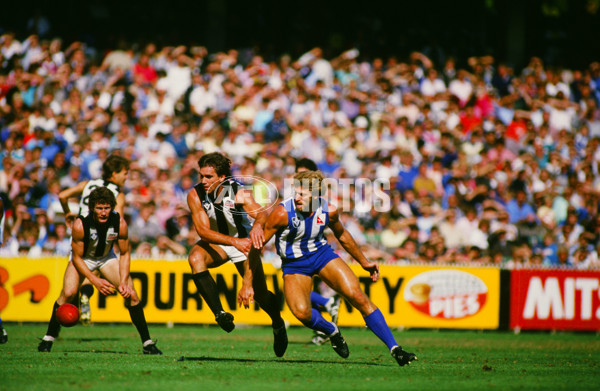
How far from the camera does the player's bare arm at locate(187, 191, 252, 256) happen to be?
379 inches

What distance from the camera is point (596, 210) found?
61.3ft

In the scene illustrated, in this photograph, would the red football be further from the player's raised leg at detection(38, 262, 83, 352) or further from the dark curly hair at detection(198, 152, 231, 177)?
the dark curly hair at detection(198, 152, 231, 177)

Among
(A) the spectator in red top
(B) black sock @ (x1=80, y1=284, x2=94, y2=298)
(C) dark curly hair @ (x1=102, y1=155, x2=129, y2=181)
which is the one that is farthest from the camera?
A: (A) the spectator in red top

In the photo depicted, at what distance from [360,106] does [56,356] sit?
1164 centimetres

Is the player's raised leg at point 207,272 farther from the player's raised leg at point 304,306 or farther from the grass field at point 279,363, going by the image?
the player's raised leg at point 304,306

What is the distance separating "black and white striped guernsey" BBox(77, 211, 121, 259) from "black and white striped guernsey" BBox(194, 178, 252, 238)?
3.79 ft

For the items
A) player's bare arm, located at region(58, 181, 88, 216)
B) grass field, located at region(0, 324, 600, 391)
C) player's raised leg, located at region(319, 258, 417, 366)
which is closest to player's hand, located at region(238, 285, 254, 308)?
grass field, located at region(0, 324, 600, 391)

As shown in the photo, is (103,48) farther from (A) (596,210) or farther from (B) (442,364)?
(B) (442,364)

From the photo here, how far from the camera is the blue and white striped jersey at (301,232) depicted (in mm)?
9555

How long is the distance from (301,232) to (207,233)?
1070 millimetres

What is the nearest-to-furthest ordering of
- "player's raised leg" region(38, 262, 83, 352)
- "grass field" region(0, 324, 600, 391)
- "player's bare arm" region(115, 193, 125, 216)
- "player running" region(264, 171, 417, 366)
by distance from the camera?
"grass field" region(0, 324, 600, 391)
"player running" region(264, 171, 417, 366)
"player's raised leg" region(38, 262, 83, 352)
"player's bare arm" region(115, 193, 125, 216)

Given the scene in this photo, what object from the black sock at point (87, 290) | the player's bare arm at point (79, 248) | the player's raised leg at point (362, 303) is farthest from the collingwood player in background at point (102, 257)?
the player's raised leg at point (362, 303)

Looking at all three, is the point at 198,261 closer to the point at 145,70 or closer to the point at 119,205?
the point at 119,205

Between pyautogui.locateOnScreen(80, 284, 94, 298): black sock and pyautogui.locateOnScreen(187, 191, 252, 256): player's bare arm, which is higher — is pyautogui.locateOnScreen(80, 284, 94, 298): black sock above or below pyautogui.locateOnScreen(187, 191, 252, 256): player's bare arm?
below
